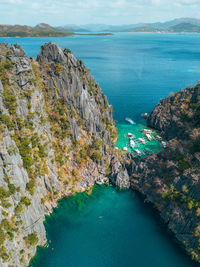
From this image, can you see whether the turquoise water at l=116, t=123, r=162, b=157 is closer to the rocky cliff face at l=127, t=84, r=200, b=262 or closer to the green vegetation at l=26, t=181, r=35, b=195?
the rocky cliff face at l=127, t=84, r=200, b=262

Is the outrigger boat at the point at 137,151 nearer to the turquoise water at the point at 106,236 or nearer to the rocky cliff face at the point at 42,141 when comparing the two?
the rocky cliff face at the point at 42,141

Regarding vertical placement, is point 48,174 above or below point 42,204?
above

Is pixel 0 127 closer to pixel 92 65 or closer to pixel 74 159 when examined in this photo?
pixel 74 159

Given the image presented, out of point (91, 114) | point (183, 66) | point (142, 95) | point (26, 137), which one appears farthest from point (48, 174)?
point (183, 66)

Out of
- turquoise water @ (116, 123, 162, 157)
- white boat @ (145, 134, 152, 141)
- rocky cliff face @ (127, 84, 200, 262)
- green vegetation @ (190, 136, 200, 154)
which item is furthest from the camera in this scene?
white boat @ (145, 134, 152, 141)

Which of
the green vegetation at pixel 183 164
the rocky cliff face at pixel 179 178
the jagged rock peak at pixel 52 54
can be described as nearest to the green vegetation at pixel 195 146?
the rocky cliff face at pixel 179 178

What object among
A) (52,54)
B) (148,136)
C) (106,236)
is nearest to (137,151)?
(148,136)

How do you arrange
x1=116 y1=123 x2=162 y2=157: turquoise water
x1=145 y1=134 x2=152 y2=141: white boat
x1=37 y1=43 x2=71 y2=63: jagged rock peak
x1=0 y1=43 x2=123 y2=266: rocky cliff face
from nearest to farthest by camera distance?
1. x1=0 y1=43 x2=123 y2=266: rocky cliff face
2. x1=37 y1=43 x2=71 y2=63: jagged rock peak
3. x1=116 y1=123 x2=162 y2=157: turquoise water
4. x1=145 y1=134 x2=152 y2=141: white boat

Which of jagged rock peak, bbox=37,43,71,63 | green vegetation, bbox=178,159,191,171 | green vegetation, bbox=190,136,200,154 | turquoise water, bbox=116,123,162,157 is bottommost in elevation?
turquoise water, bbox=116,123,162,157

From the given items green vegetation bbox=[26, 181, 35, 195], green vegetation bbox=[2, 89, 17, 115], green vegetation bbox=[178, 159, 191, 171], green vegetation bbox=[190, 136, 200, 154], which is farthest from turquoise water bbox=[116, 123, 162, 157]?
green vegetation bbox=[2, 89, 17, 115]
